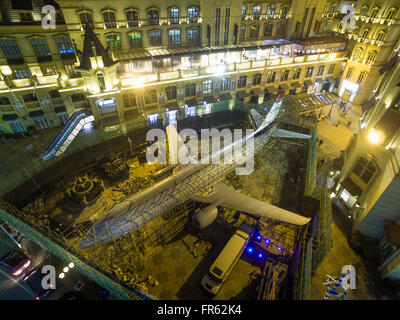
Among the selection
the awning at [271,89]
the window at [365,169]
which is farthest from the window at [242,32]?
the window at [365,169]

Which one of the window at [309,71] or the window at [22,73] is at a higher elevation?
the window at [22,73]

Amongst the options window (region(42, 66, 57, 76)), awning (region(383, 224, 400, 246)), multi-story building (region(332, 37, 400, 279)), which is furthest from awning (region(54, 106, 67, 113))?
awning (region(383, 224, 400, 246))

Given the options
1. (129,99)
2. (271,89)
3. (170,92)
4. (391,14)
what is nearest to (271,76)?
(271,89)

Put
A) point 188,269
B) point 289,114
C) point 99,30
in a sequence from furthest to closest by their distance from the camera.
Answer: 1. point 289,114
2. point 99,30
3. point 188,269

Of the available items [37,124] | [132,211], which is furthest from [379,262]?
[37,124]

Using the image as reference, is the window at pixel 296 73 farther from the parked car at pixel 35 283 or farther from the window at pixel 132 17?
the parked car at pixel 35 283

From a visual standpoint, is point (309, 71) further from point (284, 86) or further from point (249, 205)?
point (249, 205)

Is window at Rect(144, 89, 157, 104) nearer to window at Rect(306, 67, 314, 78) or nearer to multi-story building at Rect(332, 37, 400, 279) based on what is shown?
multi-story building at Rect(332, 37, 400, 279)

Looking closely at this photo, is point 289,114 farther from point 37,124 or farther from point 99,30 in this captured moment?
point 37,124
